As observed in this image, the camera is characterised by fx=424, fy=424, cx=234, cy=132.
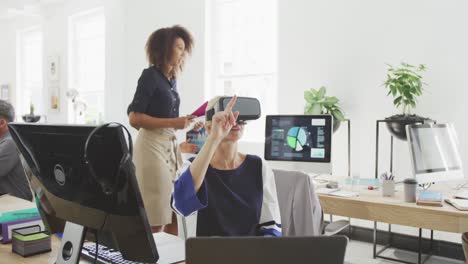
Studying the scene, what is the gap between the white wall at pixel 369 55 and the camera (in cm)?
344

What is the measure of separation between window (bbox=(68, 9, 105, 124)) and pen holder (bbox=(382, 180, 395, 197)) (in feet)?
16.1

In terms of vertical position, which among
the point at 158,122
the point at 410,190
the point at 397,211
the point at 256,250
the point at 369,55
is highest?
the point at 369,55

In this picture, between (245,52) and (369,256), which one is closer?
(369,256)

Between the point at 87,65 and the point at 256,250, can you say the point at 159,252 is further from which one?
the point at 87,65

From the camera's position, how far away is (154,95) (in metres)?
2.61

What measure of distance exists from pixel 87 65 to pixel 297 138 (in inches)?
188

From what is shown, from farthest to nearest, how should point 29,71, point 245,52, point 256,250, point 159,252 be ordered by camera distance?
1. point 29,71
2. point 245,52
3. point 159,252
4. point 256,250

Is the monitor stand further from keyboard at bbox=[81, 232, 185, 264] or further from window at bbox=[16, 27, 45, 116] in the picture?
window at bbox=[16, 27, 45, 116]

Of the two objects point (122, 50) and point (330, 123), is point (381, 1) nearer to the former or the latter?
point (330, 123)

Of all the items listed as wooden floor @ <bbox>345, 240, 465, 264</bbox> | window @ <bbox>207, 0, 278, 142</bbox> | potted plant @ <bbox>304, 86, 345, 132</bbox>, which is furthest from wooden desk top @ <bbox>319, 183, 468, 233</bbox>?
window @ <bbox>207, 0, 278, 142</bbox>

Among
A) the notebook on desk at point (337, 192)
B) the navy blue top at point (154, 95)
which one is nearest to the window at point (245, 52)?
the notebook on desk at point (337, 192)

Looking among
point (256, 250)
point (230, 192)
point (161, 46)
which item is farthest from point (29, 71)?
point (256, 250)

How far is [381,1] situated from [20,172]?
3.17 metres

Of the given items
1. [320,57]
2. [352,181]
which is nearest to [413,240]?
[352,181]
